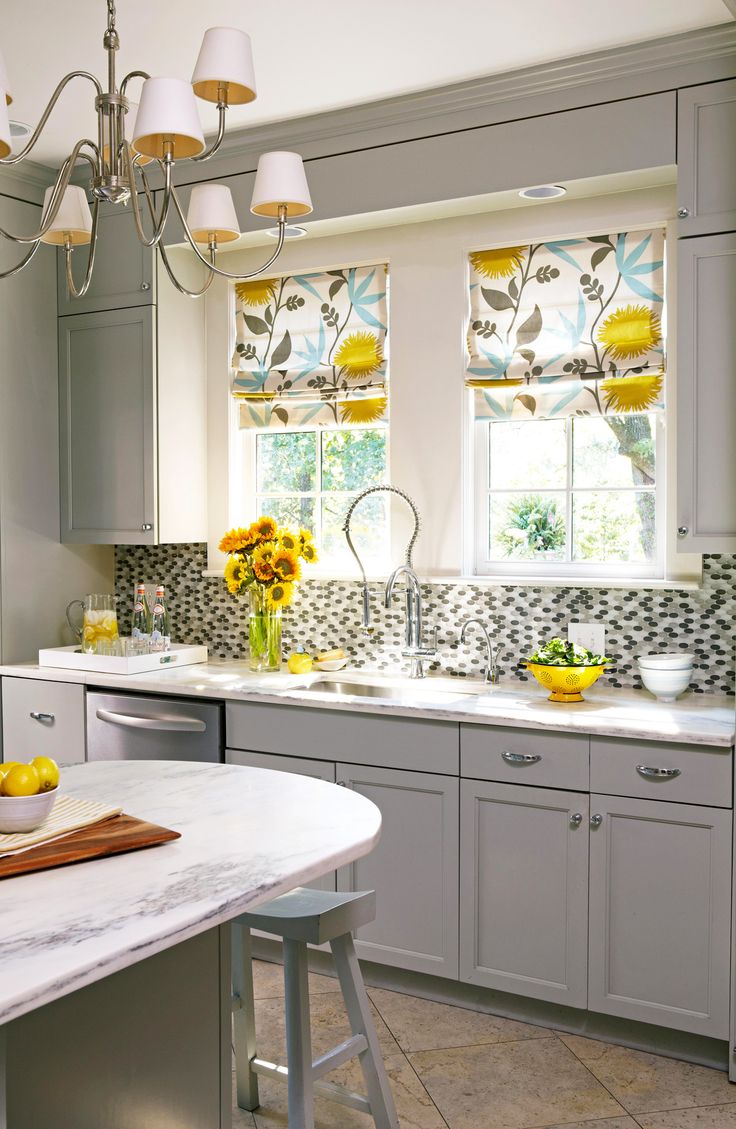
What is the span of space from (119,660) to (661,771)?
80.4 inches

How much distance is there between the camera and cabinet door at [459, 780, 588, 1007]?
2916mm

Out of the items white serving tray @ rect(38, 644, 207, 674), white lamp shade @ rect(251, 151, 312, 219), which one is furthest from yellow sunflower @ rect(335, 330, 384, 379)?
white lamp shade @ rect(251, 151, 312, 219)

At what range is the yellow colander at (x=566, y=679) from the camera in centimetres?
314

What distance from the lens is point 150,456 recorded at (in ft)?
13.3

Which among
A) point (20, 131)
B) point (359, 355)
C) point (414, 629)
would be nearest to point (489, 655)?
point (414, 629)

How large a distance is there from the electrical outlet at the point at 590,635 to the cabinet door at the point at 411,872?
75cm

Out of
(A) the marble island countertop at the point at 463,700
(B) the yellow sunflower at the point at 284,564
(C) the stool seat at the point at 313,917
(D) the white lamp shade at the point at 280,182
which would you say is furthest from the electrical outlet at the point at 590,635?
(D) the white lamp shade at the point at 280,182

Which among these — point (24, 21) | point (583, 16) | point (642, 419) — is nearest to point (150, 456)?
point (24, 21)

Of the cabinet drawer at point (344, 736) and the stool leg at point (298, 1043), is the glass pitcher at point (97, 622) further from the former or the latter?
→ the stool leg at point (298, 1043)

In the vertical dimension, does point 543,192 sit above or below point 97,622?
above

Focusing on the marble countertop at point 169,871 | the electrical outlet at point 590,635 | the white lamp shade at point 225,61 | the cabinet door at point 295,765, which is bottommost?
the cabinet door at point 295,765

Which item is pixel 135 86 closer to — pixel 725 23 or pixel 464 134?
pixel 464 134

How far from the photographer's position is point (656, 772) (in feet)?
9.15

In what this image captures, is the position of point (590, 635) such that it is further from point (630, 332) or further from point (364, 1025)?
point (364, 1025)
